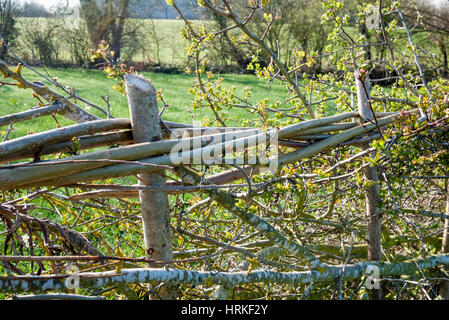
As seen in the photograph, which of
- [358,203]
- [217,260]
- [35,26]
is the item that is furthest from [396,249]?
[35,26]

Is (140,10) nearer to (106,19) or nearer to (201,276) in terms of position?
(106,19)

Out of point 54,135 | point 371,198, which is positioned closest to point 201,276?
Result: point 54,135

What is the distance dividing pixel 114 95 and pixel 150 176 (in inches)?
426

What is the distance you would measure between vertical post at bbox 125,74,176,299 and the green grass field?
16.6 ft

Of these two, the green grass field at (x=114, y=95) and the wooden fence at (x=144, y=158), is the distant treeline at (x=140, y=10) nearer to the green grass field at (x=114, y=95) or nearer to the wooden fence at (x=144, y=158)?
the green grass field at (x=114, y=95)

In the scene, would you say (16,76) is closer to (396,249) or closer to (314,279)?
(314,279)

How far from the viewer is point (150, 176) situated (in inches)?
51.4

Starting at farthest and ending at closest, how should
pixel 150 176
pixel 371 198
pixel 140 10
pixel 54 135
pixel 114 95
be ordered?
pixel 140 10
pixel 114 95
pixel 371 198
pixel 150 176
pixel 54 135

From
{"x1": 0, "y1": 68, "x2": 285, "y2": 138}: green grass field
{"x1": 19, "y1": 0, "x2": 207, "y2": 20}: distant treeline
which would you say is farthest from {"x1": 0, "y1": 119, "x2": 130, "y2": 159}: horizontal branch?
{"x1": 19, "y1": 0, "x2": 207, "y2": 20}: distant treeline

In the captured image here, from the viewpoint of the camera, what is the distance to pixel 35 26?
16312 mm

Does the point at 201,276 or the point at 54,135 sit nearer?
the point at 54,135

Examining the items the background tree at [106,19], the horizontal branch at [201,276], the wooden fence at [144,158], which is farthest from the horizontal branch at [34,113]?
the background tree at [106,19]

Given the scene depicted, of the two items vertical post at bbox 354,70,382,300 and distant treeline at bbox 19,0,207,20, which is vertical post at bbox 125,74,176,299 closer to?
vertical post at bbox 354,70,382,300
